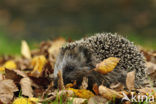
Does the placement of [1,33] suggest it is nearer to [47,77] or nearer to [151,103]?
[47,77]

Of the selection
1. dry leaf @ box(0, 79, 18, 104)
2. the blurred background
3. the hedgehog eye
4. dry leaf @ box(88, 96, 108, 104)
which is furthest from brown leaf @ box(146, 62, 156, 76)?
the blurred background

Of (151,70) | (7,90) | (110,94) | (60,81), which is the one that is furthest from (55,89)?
(151,70)

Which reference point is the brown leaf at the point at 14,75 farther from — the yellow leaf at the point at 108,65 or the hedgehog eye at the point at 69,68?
the yellow leaf at the point at 108,65

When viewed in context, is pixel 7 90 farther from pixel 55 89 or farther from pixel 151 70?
pixel 151 70

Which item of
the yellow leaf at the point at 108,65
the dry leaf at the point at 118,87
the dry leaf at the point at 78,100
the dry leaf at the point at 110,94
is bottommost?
the dry leaf at the point at 78,100

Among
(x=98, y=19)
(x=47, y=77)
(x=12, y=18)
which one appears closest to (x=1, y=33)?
(x=12, y=18)

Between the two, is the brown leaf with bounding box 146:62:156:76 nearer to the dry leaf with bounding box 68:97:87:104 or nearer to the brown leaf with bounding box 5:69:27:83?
the dry leaf with bounding box 68:97:87:104

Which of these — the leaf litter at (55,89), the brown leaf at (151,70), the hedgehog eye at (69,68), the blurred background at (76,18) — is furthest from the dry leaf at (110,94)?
the blurred background at (76,18)
